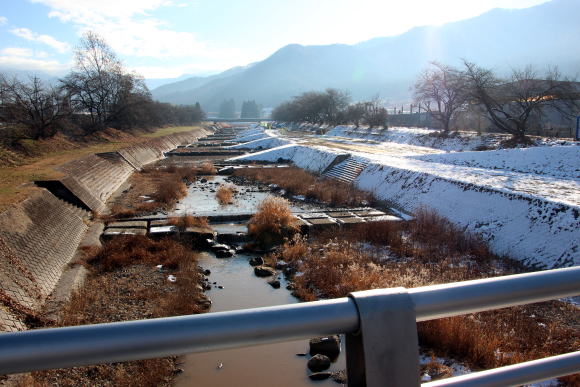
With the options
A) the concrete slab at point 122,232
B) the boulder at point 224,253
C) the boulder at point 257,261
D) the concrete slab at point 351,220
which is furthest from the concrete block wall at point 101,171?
the concrete slab at point 351,220

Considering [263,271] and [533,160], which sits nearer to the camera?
[263,271]

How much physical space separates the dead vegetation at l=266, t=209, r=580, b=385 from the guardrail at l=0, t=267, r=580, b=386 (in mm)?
6582

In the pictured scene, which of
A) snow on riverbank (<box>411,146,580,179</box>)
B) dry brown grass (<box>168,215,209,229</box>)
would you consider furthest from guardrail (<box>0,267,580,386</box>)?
snow on riverbank (<box>411,146,580,179</box>)

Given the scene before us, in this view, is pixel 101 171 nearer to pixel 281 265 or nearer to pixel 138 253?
pixel 138 253

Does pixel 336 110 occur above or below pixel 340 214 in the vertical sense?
above

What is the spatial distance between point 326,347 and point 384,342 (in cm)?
743

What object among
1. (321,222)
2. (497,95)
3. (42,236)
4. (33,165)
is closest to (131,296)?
(42,236)

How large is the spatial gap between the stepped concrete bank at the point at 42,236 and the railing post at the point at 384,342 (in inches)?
331

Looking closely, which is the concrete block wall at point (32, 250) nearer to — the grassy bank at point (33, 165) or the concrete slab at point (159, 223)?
the grassy bank at point (33, 165)

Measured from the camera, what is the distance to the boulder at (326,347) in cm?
831

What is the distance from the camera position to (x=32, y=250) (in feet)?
36.6

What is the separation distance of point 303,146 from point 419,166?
1843 cm

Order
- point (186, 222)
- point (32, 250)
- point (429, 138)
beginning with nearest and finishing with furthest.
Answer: point (32, 250) → point (186, 222) → point (429, 138)

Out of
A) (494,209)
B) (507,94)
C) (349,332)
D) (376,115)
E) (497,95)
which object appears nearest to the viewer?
(349,332)
